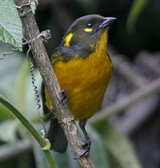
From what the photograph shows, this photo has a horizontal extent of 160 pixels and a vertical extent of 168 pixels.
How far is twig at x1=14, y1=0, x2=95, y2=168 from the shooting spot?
159 centimetres

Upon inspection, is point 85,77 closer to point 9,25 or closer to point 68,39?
point 68,39

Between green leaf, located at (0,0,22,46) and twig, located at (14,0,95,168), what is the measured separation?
26 cm

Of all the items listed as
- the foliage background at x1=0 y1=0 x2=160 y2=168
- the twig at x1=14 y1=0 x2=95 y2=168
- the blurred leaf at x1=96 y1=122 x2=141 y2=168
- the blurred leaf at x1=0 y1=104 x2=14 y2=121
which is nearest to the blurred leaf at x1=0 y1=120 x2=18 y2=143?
the foliage background at x1=0 y1=0 x2=160 y2=168

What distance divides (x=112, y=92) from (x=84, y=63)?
6.41 ft

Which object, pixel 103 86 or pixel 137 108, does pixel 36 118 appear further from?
pixel 137 108

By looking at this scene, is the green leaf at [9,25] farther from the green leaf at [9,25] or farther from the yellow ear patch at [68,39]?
the yellow ear patch at [68,39]

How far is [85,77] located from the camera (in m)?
2.54

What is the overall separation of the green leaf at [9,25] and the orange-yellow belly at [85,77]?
1.23m

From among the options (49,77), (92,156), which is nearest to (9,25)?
(49,77)

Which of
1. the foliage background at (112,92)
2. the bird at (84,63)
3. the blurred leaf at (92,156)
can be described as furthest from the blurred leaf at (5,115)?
the bird at (84,63)

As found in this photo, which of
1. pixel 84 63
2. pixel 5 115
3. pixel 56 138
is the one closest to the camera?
Result: pixel 84 63

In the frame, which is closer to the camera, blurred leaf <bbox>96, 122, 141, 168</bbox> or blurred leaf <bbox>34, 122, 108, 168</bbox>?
blurred leaf <bbox>34, 122, 108, 168</bbox>

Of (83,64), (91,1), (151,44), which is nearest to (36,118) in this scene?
(83,64)

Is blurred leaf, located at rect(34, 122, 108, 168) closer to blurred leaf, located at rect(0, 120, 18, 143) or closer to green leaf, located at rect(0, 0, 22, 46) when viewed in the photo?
blurred leaf, located at rect(0, 120, 18, 143)
